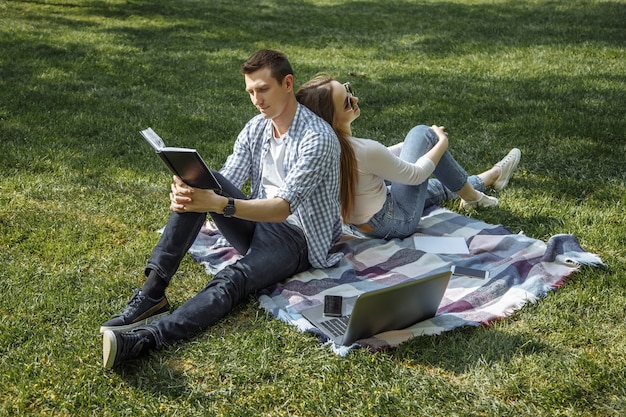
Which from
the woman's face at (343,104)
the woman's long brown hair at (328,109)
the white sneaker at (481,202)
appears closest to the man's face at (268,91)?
the woman's long brown hair at (328,109)

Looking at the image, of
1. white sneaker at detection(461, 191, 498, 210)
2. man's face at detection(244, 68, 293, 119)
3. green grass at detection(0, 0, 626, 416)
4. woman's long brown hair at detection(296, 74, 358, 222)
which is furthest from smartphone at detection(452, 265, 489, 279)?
man's face at detection(244, 68, 293, 119)

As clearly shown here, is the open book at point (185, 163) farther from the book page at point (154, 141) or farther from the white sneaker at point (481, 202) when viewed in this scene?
the white sneaker at point (481, 202)

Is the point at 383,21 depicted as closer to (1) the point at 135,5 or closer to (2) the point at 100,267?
(1) the point at 135,5

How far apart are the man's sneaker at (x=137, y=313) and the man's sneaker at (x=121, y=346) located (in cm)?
25

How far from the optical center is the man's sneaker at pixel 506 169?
20.6 ft

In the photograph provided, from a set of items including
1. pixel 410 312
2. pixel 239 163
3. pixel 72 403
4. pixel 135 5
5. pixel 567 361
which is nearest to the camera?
pixel 72 403

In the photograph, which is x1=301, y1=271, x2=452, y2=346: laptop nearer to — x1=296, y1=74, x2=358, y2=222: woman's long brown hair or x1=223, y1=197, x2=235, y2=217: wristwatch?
x1=223, y1=197, x2=235, y2=217: wristwatch

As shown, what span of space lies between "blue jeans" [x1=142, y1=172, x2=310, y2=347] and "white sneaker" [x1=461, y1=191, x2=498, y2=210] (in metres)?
1.62

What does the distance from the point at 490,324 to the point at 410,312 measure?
0.49 metres

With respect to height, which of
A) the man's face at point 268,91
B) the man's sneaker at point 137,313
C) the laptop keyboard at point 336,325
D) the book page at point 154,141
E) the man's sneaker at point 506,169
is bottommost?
the laptop keyboard at point 336,325

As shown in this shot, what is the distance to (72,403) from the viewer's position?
3592mm

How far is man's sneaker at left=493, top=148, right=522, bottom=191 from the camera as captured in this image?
6.29m

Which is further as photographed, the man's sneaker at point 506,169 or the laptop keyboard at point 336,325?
the man's sneaker at point 506,169

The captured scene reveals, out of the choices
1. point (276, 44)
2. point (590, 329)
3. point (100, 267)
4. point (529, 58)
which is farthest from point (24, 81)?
point (590, 329)
